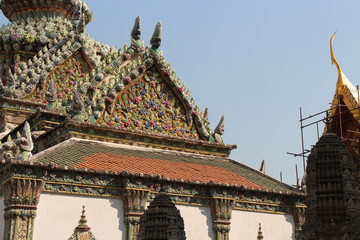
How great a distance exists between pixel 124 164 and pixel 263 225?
153 inches

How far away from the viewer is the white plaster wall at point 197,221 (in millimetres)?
13969

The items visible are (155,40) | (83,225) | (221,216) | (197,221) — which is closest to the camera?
(83,225)

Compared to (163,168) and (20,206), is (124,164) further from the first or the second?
(20,206)

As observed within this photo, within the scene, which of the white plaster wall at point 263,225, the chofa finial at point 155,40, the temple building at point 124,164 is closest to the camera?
the temple building at point 124,164

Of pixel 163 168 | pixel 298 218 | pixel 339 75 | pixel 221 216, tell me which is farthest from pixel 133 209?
pixel 339 75

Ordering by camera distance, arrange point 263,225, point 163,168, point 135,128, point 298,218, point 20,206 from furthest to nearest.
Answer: point 135,128
point 298,218
point 263,225
point 163,168
point 20,206

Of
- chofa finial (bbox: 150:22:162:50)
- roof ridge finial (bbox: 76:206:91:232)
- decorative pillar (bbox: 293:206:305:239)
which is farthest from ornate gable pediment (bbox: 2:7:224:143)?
roof ridge finial (bbox: 76:206:91:232)

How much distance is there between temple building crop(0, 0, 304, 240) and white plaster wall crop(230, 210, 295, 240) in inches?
1.0

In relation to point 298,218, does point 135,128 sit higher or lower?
higher

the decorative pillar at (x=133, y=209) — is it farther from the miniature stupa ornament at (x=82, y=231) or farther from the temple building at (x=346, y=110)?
the temple building at (x=346, y=110)

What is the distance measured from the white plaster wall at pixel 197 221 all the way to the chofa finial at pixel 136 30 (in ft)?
19.8

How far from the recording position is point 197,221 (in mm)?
14211

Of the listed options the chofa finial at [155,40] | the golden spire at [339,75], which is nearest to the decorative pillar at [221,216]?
the chofa finial at [155,40]

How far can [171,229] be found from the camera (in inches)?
347
